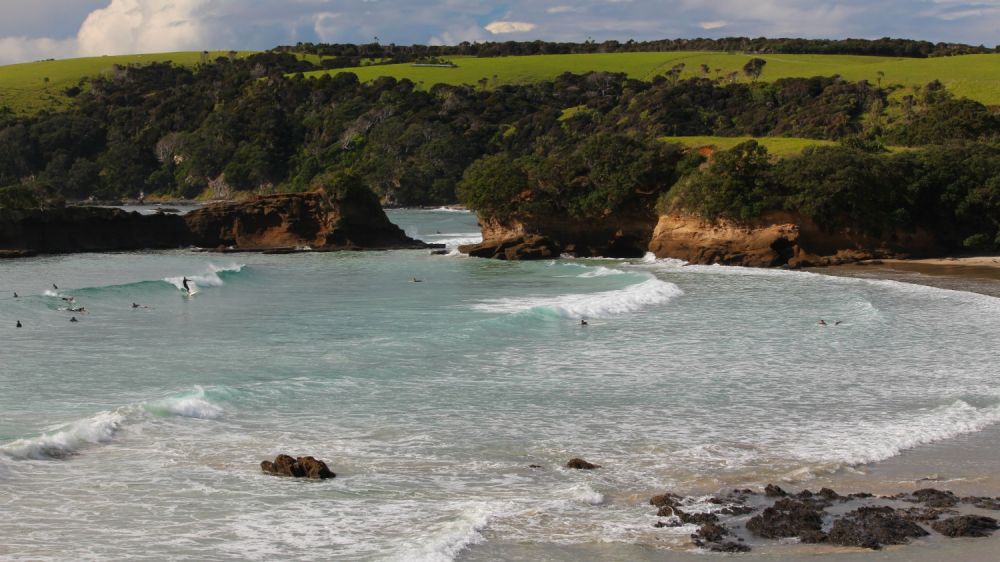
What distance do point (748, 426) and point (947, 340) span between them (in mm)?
11553

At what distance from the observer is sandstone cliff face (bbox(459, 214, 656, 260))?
56.8 m

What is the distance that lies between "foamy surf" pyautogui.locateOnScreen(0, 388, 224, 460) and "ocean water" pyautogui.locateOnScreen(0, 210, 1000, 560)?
0.18 ft

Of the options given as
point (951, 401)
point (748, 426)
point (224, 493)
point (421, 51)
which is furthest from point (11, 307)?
point (421, 51)

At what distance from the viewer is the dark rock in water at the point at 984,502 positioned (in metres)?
14.3

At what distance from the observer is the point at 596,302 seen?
35.9m

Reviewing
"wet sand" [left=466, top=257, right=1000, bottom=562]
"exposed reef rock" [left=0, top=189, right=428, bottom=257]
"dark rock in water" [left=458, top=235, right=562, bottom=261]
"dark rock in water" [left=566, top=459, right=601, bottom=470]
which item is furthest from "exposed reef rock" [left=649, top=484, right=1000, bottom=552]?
"exposed reef rock" [left=0, top=189, right=428, bottom=257]

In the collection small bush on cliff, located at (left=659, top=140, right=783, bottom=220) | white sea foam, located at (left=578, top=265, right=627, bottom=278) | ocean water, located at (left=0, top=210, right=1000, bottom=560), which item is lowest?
white sea foam, located at (left=578, top=265, right=627, bottom=278)

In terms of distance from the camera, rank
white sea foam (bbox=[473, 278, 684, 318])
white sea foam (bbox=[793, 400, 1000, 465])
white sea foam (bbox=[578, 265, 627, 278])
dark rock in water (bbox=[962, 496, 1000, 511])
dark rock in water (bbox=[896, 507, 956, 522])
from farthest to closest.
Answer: white sea foam (bbox=[578, 265, 627, 278]) → white sea foam (bbox=[473, 278, 684, 318]) → white sea foam (bbox=[793, 400, 1000, 465]) → dark rock in water (bbox=[962, 496, 1000, 511]) → dark rock in water (bbox=[896, 507, 956, 522])

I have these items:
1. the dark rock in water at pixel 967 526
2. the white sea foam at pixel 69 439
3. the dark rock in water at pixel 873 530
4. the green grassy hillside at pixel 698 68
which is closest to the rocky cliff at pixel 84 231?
the white sea foam at pixel 69 439

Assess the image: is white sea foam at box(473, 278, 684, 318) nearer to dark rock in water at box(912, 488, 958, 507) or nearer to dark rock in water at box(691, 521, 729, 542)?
dark rock in water at box(912, 488, 958, 507)

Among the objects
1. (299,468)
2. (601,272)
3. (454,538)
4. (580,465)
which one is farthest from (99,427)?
(601,272)

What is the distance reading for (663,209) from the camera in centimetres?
5341

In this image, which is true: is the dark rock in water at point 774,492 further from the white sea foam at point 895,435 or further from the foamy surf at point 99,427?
the foamy surf at point 99,427

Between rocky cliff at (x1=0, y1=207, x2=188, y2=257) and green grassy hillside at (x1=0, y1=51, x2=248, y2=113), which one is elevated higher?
green grassy hillside at (x1=0, y1=51, x2=248, y2=113)
